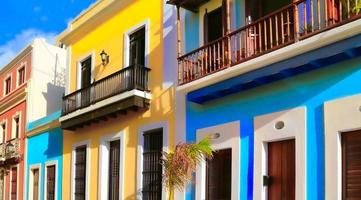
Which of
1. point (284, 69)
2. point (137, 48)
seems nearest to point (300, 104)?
point (284, 69)

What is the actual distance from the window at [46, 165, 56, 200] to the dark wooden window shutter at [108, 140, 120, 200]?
4.12 meters

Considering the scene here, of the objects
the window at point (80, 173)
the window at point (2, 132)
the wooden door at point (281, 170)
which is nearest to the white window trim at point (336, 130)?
the wooden door at point (281, 170)

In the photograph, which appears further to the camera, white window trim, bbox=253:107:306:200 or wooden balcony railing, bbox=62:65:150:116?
wooden balcony railing, bbox=62:65:150:116

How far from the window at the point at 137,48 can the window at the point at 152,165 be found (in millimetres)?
2166

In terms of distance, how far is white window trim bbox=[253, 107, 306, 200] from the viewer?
32.2 feet

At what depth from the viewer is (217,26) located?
12922mm

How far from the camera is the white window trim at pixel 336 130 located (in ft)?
29.7

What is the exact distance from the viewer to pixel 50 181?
19.9 meters

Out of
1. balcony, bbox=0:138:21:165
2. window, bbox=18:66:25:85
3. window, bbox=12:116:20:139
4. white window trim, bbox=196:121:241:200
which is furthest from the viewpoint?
window, bbox=18:66:25:85

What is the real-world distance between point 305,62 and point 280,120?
131 cm

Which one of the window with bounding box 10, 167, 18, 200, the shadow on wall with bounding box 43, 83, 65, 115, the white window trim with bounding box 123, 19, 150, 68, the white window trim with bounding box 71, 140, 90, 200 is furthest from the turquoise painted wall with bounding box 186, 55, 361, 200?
the window with bounding box 10, 167, 18, 200

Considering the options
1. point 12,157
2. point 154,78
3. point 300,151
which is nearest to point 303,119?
point 300,151

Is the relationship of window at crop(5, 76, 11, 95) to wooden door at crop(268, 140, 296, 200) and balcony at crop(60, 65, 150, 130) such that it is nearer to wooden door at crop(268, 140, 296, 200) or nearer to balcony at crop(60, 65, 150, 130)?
balcony at crop(60, 65, 150, 130)

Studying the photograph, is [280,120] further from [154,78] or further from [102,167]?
[102,167]
